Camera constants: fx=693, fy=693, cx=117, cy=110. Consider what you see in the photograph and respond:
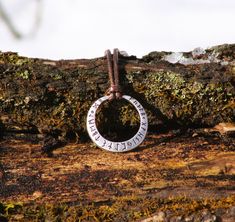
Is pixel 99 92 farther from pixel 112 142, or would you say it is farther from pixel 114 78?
pixel 112 142

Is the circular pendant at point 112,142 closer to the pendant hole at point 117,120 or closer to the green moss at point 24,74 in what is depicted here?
the pendant hole at point 117,120

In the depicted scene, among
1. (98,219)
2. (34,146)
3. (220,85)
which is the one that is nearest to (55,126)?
(34,146)

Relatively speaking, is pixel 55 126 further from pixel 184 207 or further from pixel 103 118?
pixel 184 207

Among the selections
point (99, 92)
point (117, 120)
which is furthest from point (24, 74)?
point (117, 120)

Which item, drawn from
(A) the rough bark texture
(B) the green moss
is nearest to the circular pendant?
(A) the rough bark texture

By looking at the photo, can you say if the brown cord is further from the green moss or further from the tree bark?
the green moss

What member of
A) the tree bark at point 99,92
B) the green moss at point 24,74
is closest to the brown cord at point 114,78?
the tree bark at point 99,92
